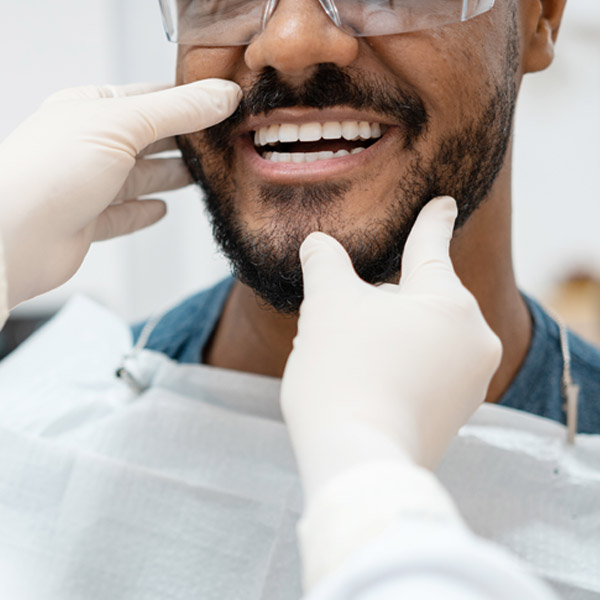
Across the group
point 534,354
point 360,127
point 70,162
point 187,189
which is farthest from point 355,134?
point 187,189

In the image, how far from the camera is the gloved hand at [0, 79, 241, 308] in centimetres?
81

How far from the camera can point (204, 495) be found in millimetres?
972

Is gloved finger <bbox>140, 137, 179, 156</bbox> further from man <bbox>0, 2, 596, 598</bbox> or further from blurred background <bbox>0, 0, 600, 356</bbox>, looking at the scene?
blurred background <bbox>0, 0, 600, 356</bbox>

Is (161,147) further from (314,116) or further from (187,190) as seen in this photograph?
(187,190)

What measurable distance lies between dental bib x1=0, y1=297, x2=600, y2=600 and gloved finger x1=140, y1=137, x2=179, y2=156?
38 centimetres

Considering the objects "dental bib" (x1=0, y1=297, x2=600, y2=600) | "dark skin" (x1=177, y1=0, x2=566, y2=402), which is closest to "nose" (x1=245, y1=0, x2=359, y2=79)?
"dark skin" (x1=177, y1=0, x2=566, y2=402)

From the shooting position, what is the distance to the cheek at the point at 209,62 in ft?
3.19

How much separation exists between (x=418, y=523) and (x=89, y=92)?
2.65 ft

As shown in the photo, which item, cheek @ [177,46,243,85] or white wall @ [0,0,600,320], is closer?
cheek @ [177,46,243,85]

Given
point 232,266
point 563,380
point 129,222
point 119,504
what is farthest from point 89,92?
→ point 563,380

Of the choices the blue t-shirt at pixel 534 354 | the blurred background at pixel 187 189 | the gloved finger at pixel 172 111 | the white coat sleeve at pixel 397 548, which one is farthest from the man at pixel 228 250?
the blurred background at pixel 187 189

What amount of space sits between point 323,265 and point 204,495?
0.40 m

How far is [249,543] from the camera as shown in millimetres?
944

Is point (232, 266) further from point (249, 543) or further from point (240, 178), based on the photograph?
point (249, 543)
